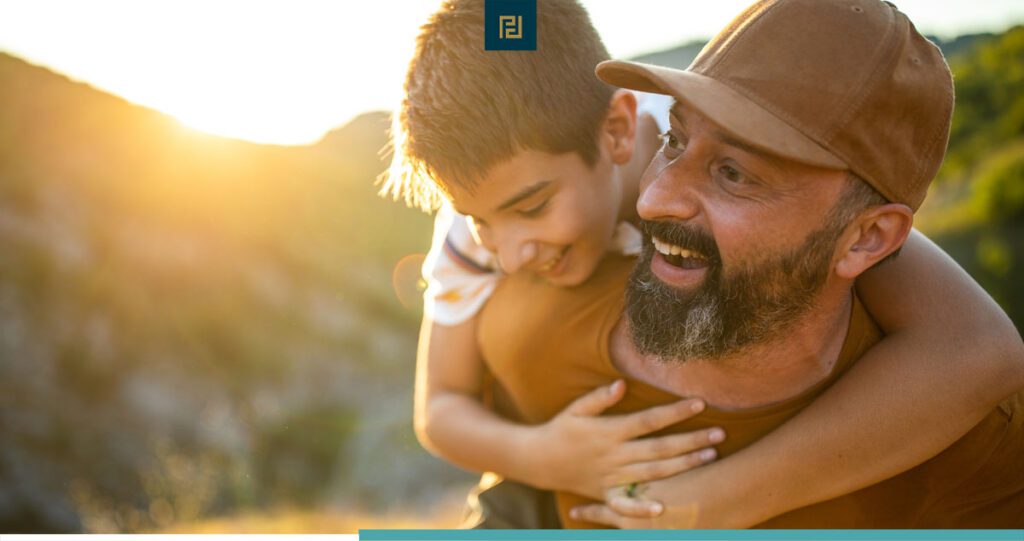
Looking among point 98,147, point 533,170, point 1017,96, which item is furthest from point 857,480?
point 98,147

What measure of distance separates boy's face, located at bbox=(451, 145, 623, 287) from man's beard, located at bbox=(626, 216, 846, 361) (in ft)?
0.74

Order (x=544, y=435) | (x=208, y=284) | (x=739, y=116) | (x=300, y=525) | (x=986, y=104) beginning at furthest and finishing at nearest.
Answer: (x=208, y=284)
(x=986, y=104)
(x=300, y=525)
(x=544, y=435)
(x=739, y=116)

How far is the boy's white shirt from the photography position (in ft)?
7.36

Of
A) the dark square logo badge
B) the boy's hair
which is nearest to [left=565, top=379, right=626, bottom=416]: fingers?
the boy's hair

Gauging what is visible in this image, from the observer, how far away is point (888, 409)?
188cm

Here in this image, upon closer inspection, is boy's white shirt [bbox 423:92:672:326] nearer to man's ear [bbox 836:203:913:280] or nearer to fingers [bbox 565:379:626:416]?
fingers [bbox 565:379:626:416]

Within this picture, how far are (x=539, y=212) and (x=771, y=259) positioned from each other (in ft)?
1.75

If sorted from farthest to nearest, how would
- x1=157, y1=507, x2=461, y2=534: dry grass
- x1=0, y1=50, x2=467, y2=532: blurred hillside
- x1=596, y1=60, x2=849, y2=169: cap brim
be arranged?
x1=0, y1=50, x2=467, y2=532: blurred hillside → x1=157, y1=507, x2=461, y2=534: dry grass → x1=596, y1=60, x2=849, y2=169: cap brim

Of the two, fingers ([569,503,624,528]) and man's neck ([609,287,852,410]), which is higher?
man's neck ([609,287,852,410])

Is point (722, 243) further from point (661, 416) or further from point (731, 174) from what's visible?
point (661, 416)

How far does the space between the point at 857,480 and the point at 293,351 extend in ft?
23.0

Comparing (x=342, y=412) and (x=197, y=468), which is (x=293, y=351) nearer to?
(x=342, y=412)

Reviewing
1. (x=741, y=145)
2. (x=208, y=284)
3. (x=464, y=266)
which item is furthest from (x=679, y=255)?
(x=208, y=284)

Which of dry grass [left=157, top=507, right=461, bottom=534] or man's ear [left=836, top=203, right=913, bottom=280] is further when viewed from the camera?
dry grass [left=157, top=507, right=461, bottom=534]
